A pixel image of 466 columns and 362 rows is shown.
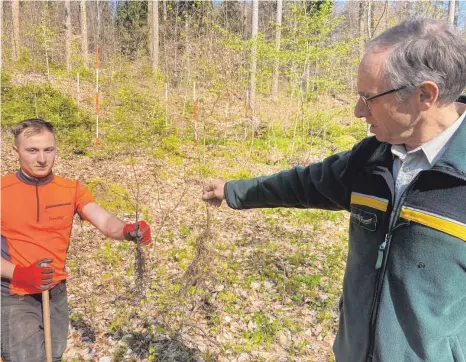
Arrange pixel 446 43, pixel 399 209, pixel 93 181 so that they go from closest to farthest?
pixel 446 43 < pixel 399 209 < pixel 93 181

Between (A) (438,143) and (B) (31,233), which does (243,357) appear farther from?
(A) (438,143)

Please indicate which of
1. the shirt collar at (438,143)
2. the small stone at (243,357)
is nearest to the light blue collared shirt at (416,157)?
the shirt collar at (438,143)

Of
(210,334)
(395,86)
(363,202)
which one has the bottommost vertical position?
(210,334)

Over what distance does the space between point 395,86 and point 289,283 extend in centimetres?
366

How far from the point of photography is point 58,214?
234 cm

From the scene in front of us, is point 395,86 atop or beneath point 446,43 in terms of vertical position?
beneath

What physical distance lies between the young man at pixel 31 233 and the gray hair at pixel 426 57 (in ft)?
5.67

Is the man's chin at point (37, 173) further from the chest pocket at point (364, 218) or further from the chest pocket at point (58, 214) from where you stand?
the chest pocket at point (364, 218)

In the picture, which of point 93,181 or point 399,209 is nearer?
point 399,209

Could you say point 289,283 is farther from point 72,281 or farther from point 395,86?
point 395,86

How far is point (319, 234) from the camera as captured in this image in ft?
20.5

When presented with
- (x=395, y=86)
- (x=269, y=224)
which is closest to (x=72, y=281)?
(x=269, y=224)

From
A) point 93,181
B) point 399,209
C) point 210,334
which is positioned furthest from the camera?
point 93,181

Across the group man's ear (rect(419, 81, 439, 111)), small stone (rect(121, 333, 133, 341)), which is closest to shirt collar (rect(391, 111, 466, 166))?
man's ear (rect(419, 81, 439, 111))
